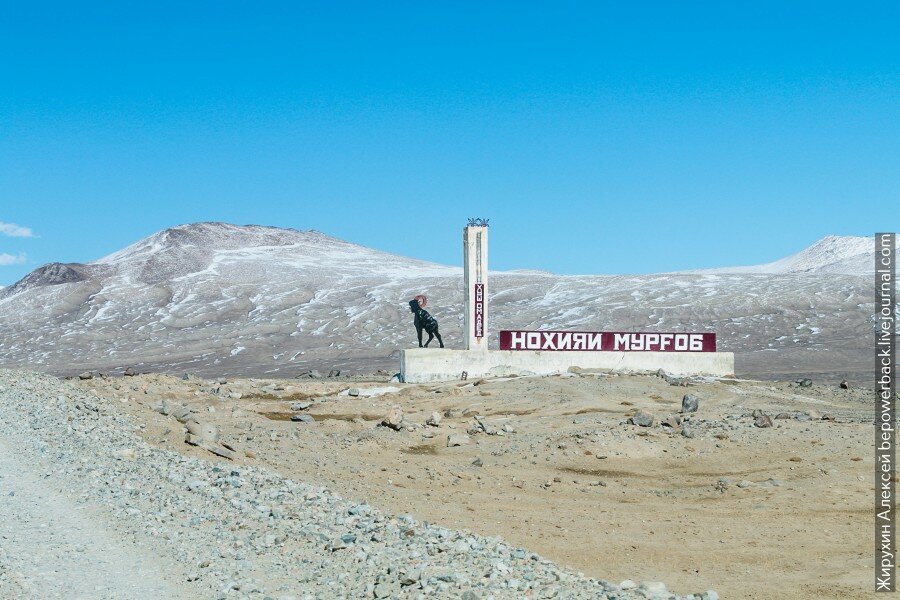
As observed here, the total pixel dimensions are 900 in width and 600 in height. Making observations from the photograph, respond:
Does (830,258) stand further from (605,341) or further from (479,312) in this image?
(479,312)

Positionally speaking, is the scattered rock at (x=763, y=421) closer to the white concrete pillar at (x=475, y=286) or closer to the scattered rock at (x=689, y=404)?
the scattered rock at (x=689, y=404)

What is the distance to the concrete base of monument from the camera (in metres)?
38.3

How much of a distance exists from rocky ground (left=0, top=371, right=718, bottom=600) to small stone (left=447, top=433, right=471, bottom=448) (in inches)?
3.6

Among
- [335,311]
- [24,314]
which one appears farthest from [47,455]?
[24,314]

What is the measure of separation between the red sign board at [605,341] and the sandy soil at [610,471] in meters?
6.71

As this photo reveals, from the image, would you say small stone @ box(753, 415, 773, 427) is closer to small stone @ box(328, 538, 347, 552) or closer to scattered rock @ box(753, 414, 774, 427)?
scattered rock @ box(753, 414, 774, 427)

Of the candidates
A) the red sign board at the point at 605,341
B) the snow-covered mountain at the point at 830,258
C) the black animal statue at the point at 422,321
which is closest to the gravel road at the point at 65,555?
the black animal statue at the point at 422,321

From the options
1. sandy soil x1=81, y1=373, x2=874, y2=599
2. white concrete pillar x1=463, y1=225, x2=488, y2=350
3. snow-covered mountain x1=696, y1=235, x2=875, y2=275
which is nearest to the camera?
sandy soil x1=81, y1=373, x2=874, y2=599

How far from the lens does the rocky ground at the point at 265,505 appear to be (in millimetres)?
10328

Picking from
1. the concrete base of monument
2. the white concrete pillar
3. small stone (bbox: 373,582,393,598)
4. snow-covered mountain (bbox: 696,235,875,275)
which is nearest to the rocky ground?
small stone (bbox: 373,582,393,598)

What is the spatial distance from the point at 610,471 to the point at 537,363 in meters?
18.5

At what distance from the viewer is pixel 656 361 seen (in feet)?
134

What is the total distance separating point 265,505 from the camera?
13.5m

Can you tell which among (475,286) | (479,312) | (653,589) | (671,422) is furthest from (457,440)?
(475,286)
